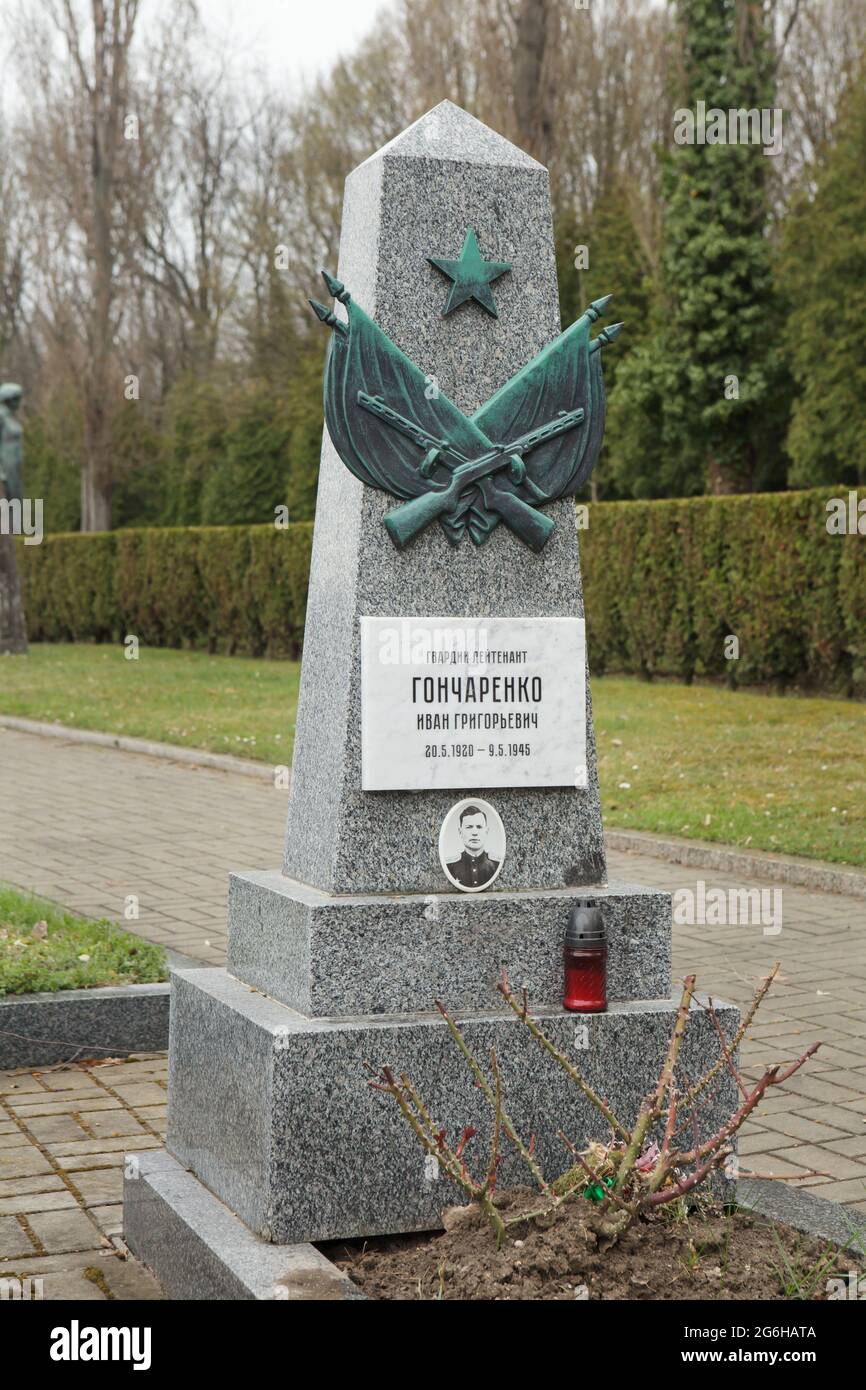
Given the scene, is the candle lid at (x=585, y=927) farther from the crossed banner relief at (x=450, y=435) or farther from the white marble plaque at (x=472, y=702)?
the crossed banner relief at (x=450, y=435)

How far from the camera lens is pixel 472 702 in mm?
3760

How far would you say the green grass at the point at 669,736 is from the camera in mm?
9688

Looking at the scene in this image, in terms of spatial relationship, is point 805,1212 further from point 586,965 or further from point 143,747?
point 143,747

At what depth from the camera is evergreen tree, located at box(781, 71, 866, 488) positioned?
2389cm

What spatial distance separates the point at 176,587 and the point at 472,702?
85.0 ft

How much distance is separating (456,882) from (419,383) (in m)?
1.17

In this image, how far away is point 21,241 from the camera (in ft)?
126

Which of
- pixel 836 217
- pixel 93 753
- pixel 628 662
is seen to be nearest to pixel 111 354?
pixel 836 217

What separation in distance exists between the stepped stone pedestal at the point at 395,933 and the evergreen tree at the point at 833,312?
2086 cm

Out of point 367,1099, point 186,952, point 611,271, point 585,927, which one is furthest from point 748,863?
point 611,271

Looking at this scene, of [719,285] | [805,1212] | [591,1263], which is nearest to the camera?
[591,1263]

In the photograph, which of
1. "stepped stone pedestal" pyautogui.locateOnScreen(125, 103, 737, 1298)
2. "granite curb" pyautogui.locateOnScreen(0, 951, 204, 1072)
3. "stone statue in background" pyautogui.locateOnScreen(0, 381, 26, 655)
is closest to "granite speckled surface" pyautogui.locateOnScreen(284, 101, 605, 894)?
"stepped stone pedestal" pyautogui.locateOnScreen(125, 103, 737, 1298)

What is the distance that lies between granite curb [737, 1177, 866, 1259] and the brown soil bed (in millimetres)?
41

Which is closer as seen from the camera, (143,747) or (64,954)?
(64,954)
